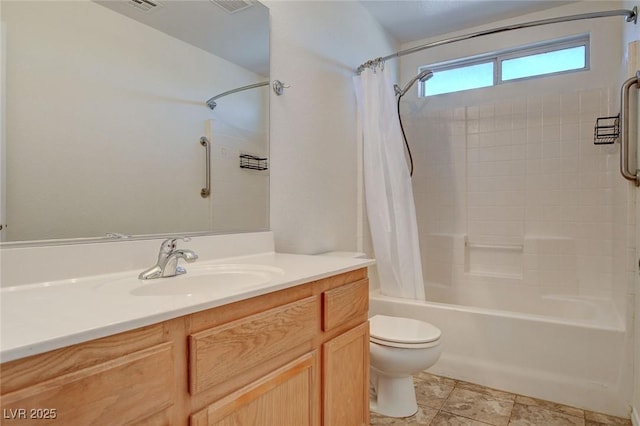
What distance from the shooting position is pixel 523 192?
2719 mm

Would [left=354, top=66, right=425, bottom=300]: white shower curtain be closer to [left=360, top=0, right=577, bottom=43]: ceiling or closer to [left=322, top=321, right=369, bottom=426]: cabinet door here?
[left=360, top=0, right=577, bottom=43]: ceiling

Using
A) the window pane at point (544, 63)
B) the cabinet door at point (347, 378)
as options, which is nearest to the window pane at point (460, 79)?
the window pane at point (544, 63)

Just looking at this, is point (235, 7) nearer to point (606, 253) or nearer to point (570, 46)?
point (570, 46)

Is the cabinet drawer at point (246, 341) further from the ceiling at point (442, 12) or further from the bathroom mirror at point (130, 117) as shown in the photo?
the ceiling at point (442, 12)

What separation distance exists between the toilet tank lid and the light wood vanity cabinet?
33 cm

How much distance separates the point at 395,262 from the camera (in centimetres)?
236

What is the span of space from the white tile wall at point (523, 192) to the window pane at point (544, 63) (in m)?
0.22

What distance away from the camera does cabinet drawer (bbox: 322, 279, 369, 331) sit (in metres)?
1.20

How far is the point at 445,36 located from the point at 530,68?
2.43 feet

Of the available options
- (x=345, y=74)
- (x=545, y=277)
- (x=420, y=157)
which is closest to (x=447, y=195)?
(x=420, y=157)

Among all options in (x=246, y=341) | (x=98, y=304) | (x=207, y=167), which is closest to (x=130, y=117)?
(x=207, y=167)

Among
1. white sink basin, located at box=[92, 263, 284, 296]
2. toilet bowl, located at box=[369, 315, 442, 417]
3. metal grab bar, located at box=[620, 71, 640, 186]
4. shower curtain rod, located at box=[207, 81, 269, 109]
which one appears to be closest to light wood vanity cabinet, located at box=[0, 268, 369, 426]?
white sink basin, located at box=[92, 263, 284, 296]

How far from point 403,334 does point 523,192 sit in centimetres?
169

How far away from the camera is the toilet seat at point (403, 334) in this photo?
1.66 m
